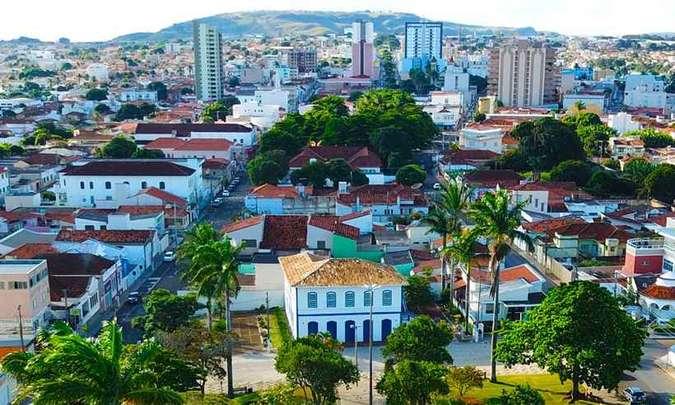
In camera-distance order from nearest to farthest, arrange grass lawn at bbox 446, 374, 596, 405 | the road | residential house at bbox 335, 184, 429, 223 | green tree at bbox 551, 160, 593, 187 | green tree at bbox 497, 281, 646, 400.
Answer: green tree at bbox 497, 281, 646, 400, grass lawn at bbox 446, 374, 596, 405, the road, residential house at bbox 335, 184, 429, 223, green tree at bbox 551, 160, 593, 187

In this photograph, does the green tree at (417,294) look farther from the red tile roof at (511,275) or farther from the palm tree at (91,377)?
the palm tree at (91,377)

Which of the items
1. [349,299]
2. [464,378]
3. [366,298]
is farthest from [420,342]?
[349,299]

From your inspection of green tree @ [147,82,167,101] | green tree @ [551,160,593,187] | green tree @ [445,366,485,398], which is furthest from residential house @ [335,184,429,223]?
green tree @ [147,82,167,101]

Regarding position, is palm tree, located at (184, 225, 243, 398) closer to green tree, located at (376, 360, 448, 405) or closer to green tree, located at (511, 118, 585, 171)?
green tree, located at (376, 360, 448, 405)

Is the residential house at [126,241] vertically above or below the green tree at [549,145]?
below

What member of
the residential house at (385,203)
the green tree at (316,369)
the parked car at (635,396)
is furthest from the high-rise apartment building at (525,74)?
the green tree at (316,369)

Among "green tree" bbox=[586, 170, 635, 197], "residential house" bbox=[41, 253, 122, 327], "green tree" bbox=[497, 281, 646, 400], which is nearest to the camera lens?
"green tree" bbox=[497, 281, 646, 400]
